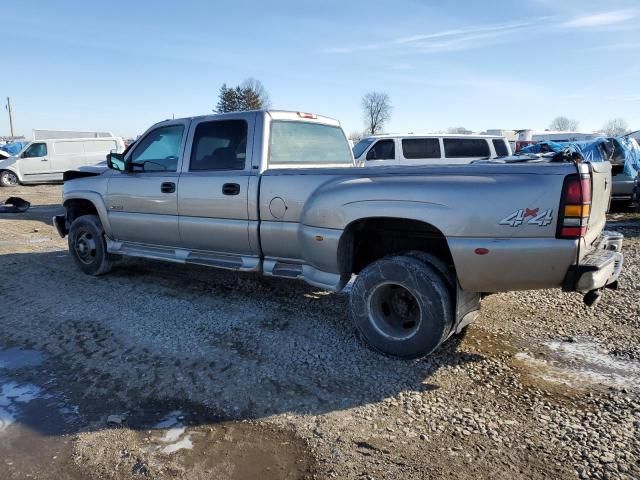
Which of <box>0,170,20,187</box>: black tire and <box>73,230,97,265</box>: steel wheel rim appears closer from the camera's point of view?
<box>73,230,97,265</box>: steel wheel rim

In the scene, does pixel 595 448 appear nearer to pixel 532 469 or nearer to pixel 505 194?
pixel 532 469

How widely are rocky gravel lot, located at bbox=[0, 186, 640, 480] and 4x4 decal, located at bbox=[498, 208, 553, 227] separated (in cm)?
115

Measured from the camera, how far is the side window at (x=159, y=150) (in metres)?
5.48

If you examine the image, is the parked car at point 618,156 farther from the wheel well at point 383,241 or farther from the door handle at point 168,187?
the door handle at point 168,187

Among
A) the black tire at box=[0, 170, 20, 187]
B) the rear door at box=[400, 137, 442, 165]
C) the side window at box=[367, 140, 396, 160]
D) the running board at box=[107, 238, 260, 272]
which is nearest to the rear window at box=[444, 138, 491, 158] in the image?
the rear door at box=[400, 137, 442, 165]

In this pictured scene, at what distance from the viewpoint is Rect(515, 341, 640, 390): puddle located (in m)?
3.41

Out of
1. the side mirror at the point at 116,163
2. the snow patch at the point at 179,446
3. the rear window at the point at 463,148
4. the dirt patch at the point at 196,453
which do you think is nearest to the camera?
the dirt patch at the point at 196,453

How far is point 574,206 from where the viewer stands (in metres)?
3.06

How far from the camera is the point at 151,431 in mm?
2947

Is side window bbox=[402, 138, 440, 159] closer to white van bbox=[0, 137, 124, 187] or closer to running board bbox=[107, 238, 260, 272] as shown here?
running board bbox=[107, 238, 260, 272]

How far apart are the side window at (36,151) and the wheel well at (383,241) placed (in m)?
19.9

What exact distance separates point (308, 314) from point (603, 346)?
8.46 feet

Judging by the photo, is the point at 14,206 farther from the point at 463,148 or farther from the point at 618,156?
Answer: the point at 618,156

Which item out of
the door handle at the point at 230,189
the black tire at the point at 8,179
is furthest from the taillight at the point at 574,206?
the black tire at the point at 8,179
